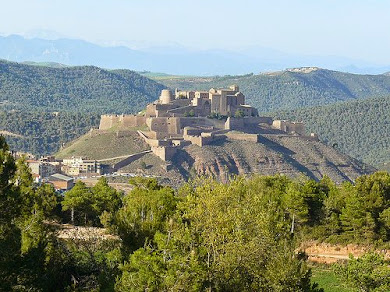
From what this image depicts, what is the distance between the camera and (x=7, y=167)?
19.7 meters

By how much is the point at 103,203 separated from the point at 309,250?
32.2 feet

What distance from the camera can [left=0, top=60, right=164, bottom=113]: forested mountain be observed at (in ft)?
484

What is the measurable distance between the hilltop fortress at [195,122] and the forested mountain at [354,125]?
31.8m

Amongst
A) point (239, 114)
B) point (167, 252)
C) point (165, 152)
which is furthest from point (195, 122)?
point (167, 252)

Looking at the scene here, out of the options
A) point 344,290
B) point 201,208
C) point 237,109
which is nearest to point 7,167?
point 201,208

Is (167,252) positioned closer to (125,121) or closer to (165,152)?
(165,152)

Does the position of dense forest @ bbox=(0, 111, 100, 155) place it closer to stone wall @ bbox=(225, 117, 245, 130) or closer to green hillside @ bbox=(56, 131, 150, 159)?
green hillside @ bbox=(56, 131, 150, 159)

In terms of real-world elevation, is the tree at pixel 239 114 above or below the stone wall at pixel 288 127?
above

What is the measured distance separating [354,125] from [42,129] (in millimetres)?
51553

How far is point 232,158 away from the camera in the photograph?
71.7 meters

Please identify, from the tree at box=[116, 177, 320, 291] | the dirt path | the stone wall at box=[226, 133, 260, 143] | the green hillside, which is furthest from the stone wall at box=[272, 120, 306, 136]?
the tree at box=[116, 177, 320, 291]

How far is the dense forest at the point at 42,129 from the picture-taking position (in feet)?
301

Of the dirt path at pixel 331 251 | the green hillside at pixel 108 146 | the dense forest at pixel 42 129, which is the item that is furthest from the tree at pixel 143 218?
the dense forest at pixel 42 129

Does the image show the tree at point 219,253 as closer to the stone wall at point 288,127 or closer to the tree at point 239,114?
the tree at point 239,114
